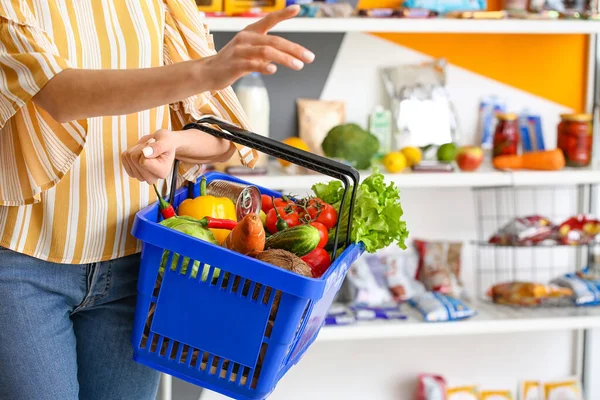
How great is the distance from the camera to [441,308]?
271 centimetres

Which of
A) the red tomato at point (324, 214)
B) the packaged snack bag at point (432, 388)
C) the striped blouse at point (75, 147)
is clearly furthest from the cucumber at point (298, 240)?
the packaged snack bag at point (432, 388)

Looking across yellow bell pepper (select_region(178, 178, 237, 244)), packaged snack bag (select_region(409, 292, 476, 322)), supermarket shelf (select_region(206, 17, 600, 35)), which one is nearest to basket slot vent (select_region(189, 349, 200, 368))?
yellow bell pepper (select_region(178, 178, 237, 244))

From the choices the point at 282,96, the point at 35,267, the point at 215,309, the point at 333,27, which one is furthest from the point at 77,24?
the point at 282,96

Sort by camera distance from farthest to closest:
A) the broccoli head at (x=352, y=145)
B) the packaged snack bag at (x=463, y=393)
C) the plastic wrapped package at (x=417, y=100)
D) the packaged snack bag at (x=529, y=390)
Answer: the packaged snack bag at (x=529, y=390)
the packaged snack bag at (x=463, y=393)
the plastic wrapped package at (x=417, y=100)
the broccoli head at (x=352, y=145)

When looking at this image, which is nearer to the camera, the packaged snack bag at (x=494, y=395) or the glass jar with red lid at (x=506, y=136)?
the glass jar with red lid at (x=506, y=136)

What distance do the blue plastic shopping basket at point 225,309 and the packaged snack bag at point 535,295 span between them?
5.83ft

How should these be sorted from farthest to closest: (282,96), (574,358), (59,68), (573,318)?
(574,358) → (282,96) → (573,318) → (59,68)

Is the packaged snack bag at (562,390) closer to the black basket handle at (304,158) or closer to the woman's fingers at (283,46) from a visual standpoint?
the black basket handle at (304,158)

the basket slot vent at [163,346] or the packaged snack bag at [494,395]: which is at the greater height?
the basket slot vent at [163,346]

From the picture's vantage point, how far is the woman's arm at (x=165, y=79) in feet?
3.02

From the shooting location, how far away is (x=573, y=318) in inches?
108

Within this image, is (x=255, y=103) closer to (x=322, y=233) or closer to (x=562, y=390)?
(x=322, y=233)

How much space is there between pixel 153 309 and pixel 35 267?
19cm

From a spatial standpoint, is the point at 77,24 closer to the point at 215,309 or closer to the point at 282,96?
the point at 215,309
